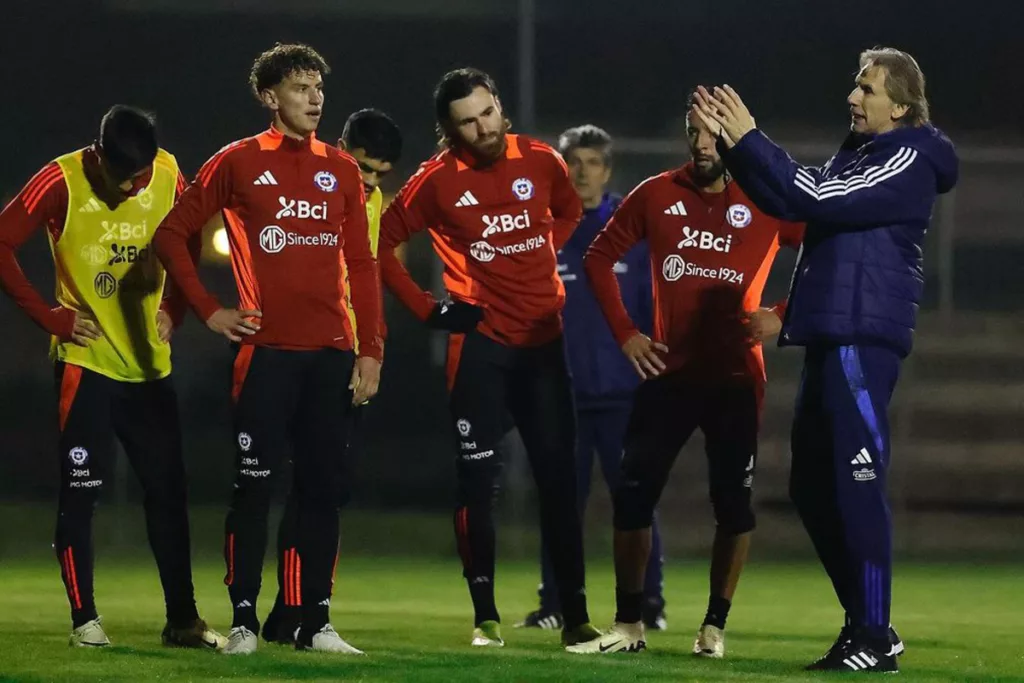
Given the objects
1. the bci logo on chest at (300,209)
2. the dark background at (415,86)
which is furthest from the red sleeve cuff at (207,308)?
the dark background at (415,86)

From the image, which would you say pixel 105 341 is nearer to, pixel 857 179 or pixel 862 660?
pixel 857 179

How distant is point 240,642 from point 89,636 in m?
0.61

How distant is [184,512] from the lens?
6.16 metres

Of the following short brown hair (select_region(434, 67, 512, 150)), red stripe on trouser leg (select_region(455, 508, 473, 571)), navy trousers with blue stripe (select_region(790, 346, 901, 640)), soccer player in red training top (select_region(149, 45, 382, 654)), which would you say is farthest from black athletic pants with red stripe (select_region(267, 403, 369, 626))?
navy trousers with blue stripe (select_region(790, 346, 901, 640))

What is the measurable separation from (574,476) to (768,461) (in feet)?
14.5

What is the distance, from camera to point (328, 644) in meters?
5.69

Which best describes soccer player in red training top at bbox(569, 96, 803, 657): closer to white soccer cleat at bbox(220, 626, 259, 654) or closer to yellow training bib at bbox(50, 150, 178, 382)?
white soccer cleat at bbox(220, 626, 259, 654)

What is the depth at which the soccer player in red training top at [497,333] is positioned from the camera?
6152 millimetres

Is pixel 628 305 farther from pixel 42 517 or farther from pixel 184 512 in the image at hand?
pixel 42 517

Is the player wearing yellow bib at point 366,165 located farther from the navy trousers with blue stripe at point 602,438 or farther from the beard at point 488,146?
the navy trousers with blue stripe at point 602,438

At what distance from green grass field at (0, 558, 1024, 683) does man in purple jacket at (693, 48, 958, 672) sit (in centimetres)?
31

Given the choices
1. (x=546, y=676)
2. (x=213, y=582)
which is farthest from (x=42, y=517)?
(x=546, y=676)

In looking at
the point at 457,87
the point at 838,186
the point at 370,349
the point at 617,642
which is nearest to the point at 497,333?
the point at 370,349

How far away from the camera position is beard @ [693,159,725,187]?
6074 millimetres
